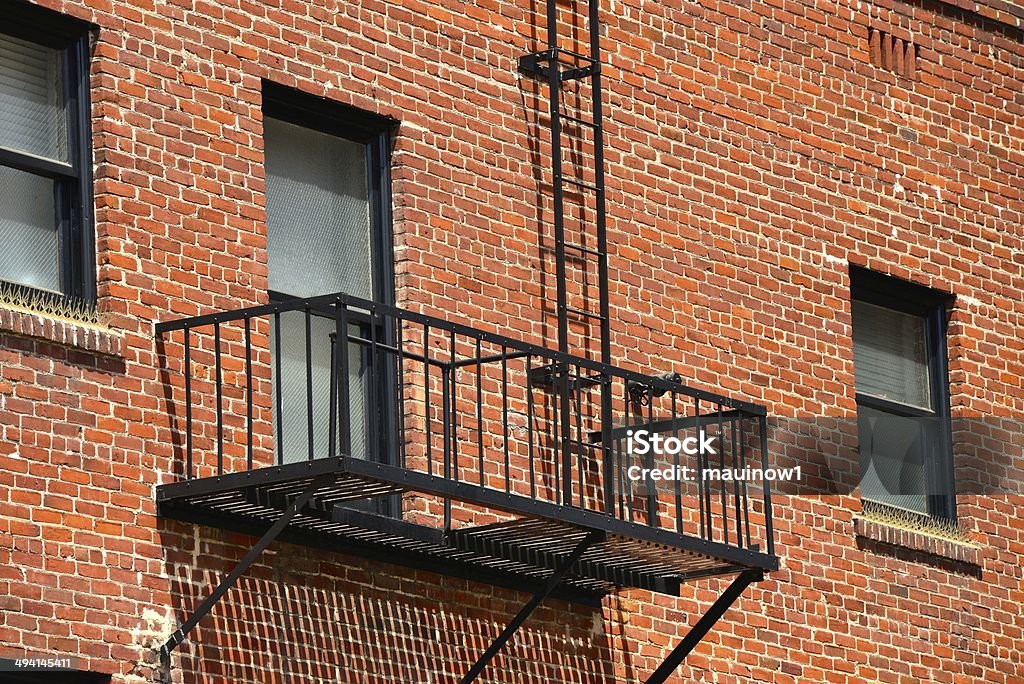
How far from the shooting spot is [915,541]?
1694cm

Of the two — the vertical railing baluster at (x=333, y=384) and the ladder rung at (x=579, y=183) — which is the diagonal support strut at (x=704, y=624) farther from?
the vertical railing baluster at (x=333, y=384)

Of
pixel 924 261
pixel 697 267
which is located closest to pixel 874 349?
pixel 924 261

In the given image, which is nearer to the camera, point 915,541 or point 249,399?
point 249,399

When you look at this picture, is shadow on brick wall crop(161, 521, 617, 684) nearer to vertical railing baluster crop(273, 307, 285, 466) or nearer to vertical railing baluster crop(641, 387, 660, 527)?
vertical railing baluster crop(273, 307, 285, 466)

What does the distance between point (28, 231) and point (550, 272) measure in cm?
384

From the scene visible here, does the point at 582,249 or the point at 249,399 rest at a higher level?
the point at 582,249

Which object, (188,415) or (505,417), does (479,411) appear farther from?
(188,415)

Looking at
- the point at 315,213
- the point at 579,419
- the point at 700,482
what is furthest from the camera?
the point at 315,213

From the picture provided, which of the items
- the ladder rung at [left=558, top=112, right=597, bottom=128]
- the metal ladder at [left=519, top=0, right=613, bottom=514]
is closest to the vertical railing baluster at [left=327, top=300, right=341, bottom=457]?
the metal ladder at [left=519, top=0, right=613, bottom=514]

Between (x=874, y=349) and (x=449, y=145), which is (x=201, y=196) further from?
(x=874, y=349)

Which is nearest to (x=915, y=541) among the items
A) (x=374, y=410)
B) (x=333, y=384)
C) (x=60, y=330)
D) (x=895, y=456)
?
(x=895, y=456)

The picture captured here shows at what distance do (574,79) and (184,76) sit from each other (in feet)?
10.7

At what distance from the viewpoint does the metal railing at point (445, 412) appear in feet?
42.0

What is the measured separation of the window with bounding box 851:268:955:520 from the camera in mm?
17406
